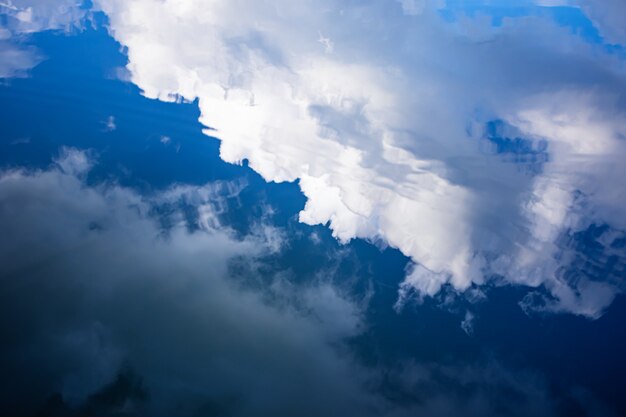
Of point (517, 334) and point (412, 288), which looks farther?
point (412, 288)

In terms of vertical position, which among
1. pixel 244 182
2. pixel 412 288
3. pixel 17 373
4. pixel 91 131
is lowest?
pixel 17 373

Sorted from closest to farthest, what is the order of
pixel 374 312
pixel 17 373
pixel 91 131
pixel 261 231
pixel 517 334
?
pixel 91 131 → pixel 17 373 → pixel 261 231 → pixel 517 334 → pixel 374 312

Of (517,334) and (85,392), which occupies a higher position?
(517,334)

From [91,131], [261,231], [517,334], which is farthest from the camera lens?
[517,334]

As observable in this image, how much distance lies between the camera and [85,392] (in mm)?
105250

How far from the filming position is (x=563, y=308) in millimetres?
124562

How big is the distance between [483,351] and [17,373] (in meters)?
164

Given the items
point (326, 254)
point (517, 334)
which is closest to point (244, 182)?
point (326, 254)

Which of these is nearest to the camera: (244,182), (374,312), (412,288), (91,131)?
(91,131)

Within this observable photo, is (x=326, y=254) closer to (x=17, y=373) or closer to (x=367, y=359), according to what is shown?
(x=367, y=359)

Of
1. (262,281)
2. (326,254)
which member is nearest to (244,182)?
(326,254)

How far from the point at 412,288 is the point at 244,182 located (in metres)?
95.5

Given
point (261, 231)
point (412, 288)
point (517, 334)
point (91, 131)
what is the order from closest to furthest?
1. point (91, 131)
2. point (261, 231)
3. point (517, 334)
4. point (412, 288)

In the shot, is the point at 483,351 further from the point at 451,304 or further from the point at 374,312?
the point at 374,312
